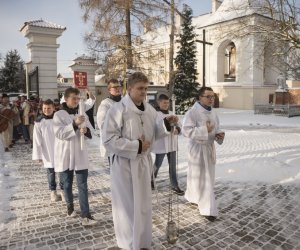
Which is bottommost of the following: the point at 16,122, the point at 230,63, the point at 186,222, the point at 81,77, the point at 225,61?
the point at 186,222

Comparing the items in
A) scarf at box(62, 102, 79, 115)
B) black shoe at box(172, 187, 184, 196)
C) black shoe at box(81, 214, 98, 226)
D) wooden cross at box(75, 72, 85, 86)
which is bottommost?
black shoe at box(81, 214, 98, 226)

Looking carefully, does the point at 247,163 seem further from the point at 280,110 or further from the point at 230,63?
the point at 230,63

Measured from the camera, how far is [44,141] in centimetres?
645

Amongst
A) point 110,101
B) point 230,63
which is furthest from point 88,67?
point 230,63

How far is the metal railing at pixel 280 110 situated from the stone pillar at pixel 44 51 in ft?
56.6

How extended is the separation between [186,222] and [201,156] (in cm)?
104

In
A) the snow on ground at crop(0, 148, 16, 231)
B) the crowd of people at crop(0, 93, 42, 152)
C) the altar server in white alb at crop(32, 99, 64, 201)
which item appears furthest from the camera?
the crowd of people at crop(0, 93, 42, 152)

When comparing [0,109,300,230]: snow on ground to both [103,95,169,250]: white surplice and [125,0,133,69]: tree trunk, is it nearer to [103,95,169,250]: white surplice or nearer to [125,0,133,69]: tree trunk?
[103,95,169,250]: white surplice

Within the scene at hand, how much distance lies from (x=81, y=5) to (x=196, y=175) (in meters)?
18.0

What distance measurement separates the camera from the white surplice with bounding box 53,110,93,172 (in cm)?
469

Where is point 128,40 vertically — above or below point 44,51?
above

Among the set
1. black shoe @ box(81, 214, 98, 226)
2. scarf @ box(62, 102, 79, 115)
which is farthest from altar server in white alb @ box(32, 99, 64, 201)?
black shoe @ box(81, 214, 98, 226)

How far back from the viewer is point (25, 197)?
6.14 meters

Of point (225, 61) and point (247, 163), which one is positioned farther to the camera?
point (225, 61)
